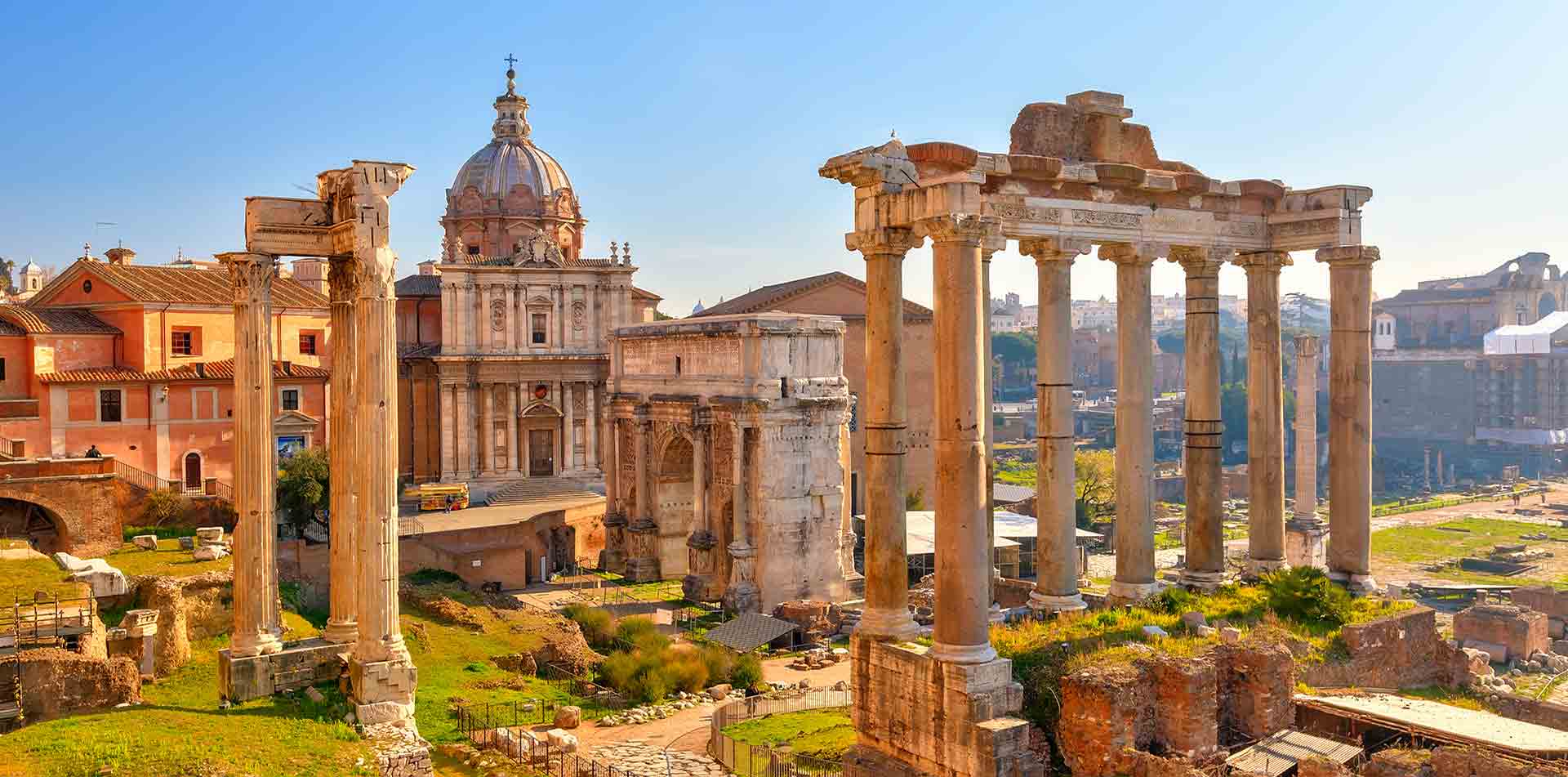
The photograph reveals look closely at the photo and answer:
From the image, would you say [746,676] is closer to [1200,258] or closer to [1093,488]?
[1200,258]

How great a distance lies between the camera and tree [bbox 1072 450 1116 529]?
59.5m

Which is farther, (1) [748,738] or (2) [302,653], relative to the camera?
(1) [748,738]

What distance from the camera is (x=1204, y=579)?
749 inches

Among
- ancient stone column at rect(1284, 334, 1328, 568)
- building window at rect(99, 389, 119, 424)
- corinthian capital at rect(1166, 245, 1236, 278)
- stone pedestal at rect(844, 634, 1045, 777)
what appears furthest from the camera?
building window at rect(99, 389, 119, 424)

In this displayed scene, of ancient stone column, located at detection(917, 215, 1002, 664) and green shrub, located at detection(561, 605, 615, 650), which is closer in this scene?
ancient stone column, located at detection(917, 215, 1002, 664)

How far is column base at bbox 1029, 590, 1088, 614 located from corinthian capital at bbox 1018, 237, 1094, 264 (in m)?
4.56

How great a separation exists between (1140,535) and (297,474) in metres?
23.6

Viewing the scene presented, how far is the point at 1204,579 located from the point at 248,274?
1400 centimetres

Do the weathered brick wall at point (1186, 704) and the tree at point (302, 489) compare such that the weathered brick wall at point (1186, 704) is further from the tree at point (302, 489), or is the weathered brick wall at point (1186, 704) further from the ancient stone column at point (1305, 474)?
the tree at point (302, 489)

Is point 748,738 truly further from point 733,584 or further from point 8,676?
point 733,584

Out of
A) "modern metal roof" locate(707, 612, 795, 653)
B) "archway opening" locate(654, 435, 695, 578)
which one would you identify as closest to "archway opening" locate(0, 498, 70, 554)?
"modern metal roof" locate(707, 612, 795, 653)

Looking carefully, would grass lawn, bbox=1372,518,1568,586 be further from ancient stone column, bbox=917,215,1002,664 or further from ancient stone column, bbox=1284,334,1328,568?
ancient stone column, bbox=917,215,1002,664

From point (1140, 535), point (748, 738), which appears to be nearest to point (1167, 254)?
point (1140, 535)

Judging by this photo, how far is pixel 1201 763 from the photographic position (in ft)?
47.4
